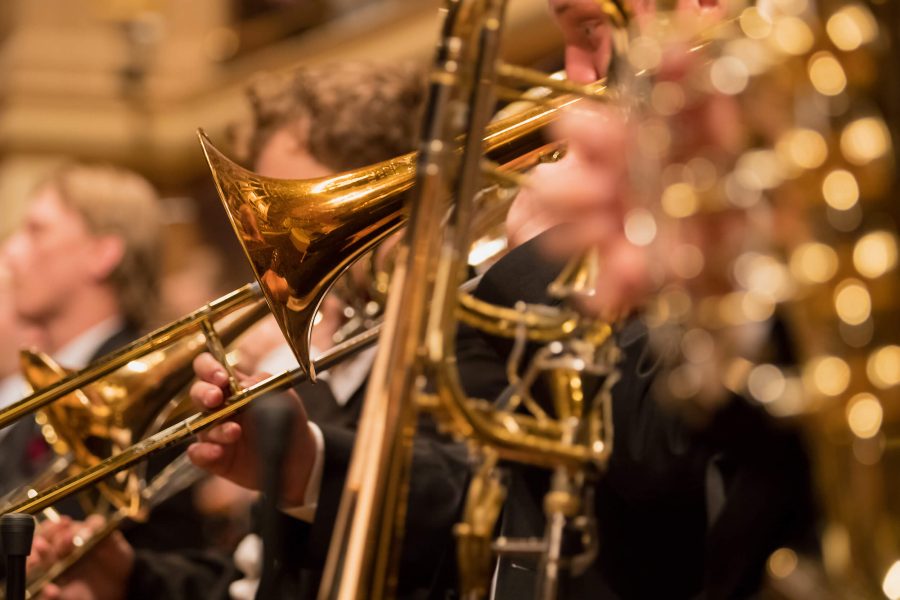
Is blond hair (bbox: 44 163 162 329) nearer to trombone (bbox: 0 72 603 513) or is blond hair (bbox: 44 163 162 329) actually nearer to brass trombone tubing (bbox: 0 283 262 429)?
brass trombone tubing (bbox: 0 283 262 429)

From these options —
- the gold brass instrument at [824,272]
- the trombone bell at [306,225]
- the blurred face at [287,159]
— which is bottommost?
the blurred face at [287,159]

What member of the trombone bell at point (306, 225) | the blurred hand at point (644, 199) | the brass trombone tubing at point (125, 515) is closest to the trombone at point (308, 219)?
the trombone bell at point (306, 225)

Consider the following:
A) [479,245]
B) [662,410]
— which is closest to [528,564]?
→ [662,410]

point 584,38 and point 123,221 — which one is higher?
point 584,38

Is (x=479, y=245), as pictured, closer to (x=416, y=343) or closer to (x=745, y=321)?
(x=416, y=343)

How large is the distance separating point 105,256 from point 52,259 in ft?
0.48

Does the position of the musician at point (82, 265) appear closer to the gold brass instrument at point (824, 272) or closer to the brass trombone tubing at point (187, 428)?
the brass trombone tubing at point (187, 428)

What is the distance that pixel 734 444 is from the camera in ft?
4.34

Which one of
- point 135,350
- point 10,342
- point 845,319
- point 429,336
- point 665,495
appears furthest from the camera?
point 10,342

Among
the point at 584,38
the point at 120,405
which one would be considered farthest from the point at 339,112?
the point at 584,38

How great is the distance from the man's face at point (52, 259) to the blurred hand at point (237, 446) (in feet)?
6.18

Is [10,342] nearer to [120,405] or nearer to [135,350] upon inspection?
[120,405]

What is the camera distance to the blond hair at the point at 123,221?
3.85 metres

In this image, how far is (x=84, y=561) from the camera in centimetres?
250
